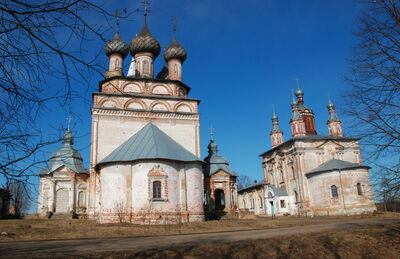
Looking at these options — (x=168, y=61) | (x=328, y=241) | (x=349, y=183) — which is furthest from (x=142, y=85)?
(x=349, y=183)

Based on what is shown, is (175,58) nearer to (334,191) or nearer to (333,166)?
(333,166)

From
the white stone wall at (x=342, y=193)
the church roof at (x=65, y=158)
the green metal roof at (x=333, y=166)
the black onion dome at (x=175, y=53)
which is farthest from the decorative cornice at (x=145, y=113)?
the white stone wall at (x=342, y=193)

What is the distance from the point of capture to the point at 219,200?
2836 centimetres

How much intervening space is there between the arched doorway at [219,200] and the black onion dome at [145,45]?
12538mm

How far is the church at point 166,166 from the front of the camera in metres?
19.2

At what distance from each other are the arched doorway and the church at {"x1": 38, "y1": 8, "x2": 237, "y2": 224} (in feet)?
0.29

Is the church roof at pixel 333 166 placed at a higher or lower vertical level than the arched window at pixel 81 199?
higher

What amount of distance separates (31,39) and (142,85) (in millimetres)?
21971

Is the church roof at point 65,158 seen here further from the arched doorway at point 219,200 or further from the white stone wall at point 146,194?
the arched doorway at point 219,200

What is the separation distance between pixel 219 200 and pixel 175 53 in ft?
42.4

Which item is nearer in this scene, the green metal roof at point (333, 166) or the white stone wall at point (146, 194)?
the white stone wall at point (146, 194)

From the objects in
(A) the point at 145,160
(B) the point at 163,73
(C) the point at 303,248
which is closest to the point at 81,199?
(A) the point at 145,160

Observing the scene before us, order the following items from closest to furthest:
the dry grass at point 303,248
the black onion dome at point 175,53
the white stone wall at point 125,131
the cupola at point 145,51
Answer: the dry grass at point 303,248, the white stone wall at point 125,131, the cupola at point 145,51, the black onion dome at point 175,53

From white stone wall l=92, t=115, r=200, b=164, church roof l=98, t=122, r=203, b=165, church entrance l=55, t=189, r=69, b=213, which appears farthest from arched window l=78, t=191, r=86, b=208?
church roof l=98, t=122, r=203, b=165
